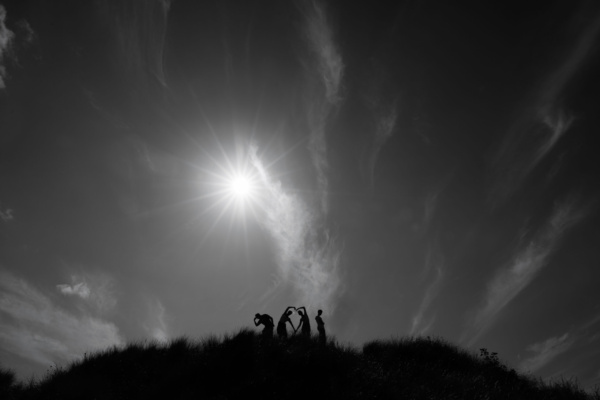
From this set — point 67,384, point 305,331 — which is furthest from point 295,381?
point 67,384

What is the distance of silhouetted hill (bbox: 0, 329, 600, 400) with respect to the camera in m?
8.05

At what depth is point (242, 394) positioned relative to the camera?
765 cm

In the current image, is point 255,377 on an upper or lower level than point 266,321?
lower

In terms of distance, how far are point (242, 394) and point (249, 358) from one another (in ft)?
4.92

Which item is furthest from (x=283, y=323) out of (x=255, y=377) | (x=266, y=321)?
(x=255, y=377)

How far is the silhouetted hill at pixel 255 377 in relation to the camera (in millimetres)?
8047

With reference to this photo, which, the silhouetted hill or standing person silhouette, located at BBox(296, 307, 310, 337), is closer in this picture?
the silhouetted hill

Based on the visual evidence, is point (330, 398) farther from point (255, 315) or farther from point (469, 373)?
point (469, 373)

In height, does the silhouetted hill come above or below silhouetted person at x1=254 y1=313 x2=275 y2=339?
below

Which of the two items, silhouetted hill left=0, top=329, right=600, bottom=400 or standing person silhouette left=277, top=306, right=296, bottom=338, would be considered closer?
silhouetted hill left=0, top=329, right=600, bottom=400

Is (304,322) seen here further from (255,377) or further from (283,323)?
(255,377)

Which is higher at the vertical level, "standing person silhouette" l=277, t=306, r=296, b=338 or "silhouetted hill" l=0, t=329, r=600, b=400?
"standing person silhouette" l=277, t=306, r=296, b=338

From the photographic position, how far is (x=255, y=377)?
825 cm

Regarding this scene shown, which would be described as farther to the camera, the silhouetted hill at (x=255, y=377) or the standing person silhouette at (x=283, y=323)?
the standing person silhouette at (x=283, y=323)
